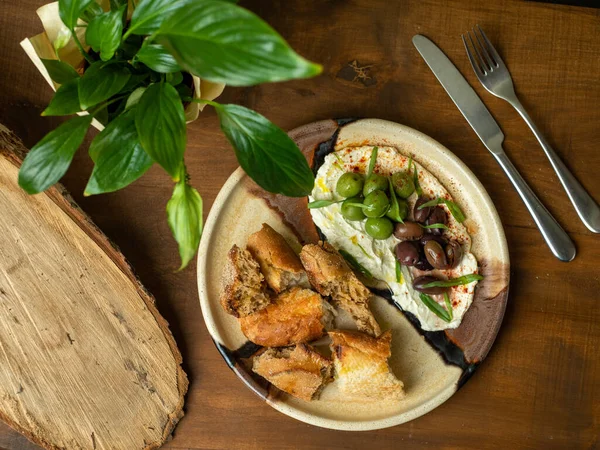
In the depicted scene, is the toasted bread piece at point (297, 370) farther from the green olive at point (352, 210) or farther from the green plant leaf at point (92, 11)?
the green plant leaf at point (92, 11)

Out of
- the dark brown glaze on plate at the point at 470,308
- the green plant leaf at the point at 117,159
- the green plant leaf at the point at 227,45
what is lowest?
the dark brown glaze on plate at the point at 470,308

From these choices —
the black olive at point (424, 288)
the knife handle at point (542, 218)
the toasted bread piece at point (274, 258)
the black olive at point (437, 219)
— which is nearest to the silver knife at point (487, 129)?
the knife handle at point (542, 218)

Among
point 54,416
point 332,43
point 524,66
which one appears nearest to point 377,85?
point 332,43

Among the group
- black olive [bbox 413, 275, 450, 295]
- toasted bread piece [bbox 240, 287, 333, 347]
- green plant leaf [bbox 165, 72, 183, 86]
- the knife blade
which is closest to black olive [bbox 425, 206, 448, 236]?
Result: black olive [bbox 413, 275, 450, 295]

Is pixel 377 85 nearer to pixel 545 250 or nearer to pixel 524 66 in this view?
pixel 524 66

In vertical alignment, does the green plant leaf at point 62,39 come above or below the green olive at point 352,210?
above

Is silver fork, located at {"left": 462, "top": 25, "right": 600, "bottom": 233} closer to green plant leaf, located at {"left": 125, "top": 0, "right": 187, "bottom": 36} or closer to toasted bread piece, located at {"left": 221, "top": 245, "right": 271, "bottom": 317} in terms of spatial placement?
toasted bread piece, located at {"left": 221, "top": 245, "right": 271, "bottom": 317}

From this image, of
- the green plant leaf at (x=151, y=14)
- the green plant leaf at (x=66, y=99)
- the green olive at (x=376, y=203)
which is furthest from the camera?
the green olive at (x=376, y=203)

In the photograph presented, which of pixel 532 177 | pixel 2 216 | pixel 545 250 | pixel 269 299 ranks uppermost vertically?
pixel 2 216
